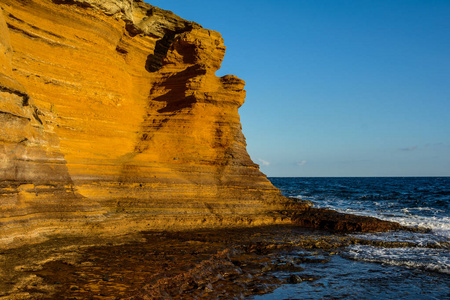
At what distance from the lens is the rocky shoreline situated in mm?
7281

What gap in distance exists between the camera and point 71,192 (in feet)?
38.7

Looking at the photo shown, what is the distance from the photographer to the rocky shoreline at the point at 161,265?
728cm

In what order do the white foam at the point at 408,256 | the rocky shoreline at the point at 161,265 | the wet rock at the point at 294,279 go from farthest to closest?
1. the white foam at the point at 408,256
2. the wet rock at the point at 294,279
3. the rocky shoreline at the point at 161,265

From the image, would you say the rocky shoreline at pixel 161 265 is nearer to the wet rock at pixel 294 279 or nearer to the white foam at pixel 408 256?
the wet rock at pixel 294 279

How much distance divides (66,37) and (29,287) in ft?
39.0

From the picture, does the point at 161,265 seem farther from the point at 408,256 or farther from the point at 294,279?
the point at 408,256

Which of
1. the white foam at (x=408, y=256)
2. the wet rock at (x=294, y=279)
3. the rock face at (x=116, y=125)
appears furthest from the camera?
the white foam at (x=408, y=256)

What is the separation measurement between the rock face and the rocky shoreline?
1.33 m

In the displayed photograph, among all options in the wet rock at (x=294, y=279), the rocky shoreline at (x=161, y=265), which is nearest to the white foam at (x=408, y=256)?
the rocky shoreline at (x=161, y=265)

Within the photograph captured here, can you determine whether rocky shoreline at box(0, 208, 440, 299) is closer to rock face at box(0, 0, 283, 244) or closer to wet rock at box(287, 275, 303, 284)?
wet rock at box(287, 275, 303, 284)

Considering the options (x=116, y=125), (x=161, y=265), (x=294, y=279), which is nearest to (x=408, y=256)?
(x=294, y=279)

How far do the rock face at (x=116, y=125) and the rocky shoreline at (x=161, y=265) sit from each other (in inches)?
52.5

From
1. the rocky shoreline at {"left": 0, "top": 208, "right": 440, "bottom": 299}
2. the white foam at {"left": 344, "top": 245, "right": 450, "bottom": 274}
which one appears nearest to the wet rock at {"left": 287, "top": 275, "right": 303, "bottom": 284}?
the rocky shoreline at {"left": 0, "top": 208, "right": 440, "bottom": 299}

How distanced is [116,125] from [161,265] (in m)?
9.52
